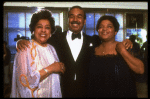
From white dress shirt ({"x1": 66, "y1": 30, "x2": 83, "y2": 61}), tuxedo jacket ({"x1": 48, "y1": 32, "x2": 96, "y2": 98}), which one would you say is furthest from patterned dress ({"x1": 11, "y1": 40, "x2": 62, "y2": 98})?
white dress shirt ({"x1": 66, "y1": 30, "x2": 83, "y2": 61})

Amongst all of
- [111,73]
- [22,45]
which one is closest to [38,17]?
[22,45]

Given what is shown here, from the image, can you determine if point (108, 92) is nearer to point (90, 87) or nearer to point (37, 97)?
point (90, 87)

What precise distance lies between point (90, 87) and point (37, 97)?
572mm

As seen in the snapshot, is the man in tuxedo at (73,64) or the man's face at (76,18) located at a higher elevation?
the man's face at (76,18)

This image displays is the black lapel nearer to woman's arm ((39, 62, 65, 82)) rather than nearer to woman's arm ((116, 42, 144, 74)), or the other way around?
woman's arm ((39, 62, 65, 82))

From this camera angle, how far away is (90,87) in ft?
5.32

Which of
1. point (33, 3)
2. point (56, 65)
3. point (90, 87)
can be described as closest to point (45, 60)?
point (56, 65)

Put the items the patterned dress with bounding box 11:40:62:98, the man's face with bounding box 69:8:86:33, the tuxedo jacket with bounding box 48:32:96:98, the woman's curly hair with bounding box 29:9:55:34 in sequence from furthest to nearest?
the man's face with bounding box 69:8:86:33 → the tuxedo jacket with bounding box 48:32:96:98 → the woman's curly hair with bounding box 29:9:55:34 → the patterned dress with bounding box 11:40:62:98

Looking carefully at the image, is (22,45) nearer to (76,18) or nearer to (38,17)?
(38,17)

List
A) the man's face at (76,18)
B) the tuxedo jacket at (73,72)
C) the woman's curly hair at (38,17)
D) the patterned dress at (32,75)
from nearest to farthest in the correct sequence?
the patterned dress at (32,75) < the woman's curly hair at (38,17) < the tuxedo jacket at (73,72) < the man's face at (76,18)

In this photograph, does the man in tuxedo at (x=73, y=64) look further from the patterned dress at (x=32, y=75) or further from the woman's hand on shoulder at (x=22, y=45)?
the woman's hand on shoulder at (x=22, y=45)

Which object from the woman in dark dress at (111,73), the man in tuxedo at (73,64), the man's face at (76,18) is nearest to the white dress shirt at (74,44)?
the man in tuxedo at (73,64)

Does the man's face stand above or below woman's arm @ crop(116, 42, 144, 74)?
above

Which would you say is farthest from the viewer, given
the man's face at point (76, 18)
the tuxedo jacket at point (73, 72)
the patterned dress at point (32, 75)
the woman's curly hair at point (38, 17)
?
the man's face at point (76, 18)
